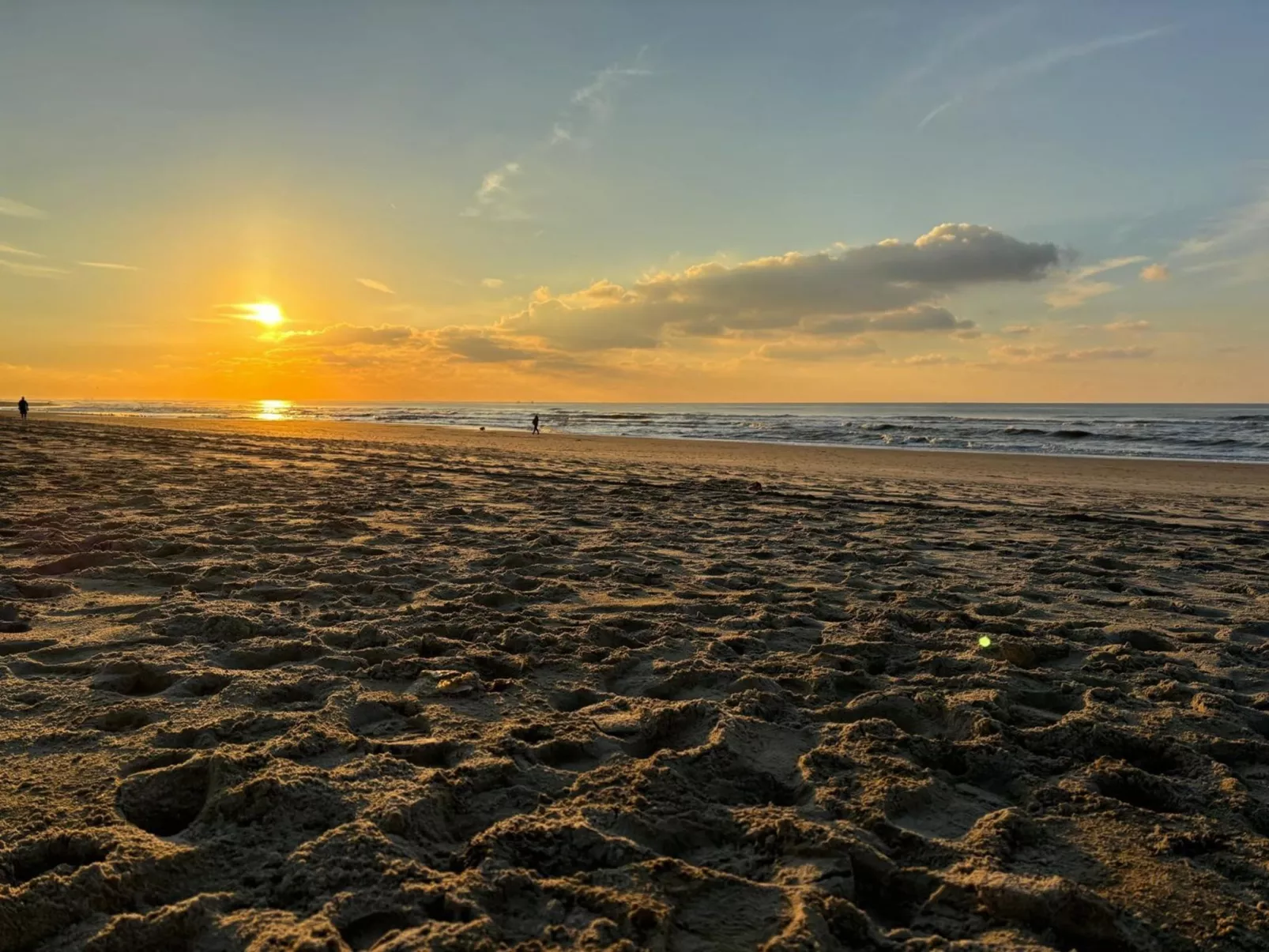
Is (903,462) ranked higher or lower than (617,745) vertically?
higher

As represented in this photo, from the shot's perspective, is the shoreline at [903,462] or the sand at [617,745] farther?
the shoreline at [903,462]

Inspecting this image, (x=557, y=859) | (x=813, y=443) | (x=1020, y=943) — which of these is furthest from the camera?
(x=813, y=443)

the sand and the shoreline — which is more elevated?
the shoreline

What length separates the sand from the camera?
2.05m

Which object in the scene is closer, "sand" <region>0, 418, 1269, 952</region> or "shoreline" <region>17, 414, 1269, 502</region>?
"sand" <region>0, 418, 1269, 952</region>

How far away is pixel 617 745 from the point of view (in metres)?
3.05

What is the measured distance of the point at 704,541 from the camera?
7.74 m

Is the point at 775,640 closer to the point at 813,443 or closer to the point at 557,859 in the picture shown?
the point at 557,859

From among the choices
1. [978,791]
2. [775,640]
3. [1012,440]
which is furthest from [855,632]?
[1012,440]

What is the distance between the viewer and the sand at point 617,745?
2053 mm

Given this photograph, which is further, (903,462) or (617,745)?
(903,462)

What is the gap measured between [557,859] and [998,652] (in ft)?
10.0

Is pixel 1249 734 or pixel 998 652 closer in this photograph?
pixel 1249 734

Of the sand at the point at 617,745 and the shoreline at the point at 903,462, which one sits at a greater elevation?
the shoreline at the point at 903,462
